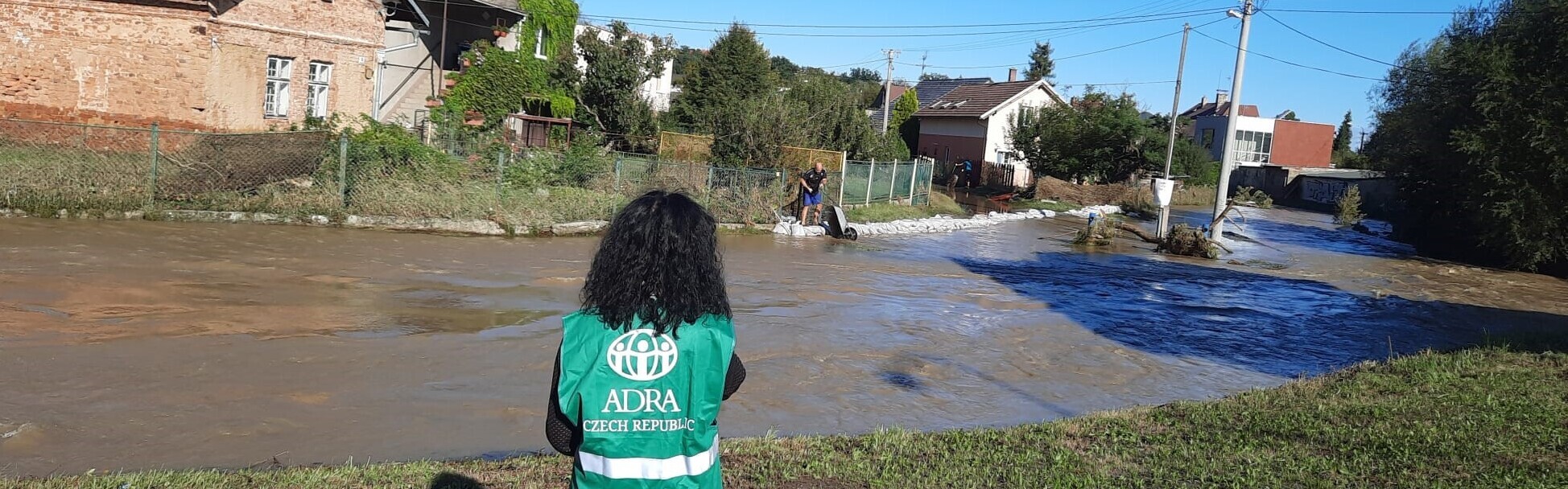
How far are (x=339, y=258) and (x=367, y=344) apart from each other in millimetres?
5191

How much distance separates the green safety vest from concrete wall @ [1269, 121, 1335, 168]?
242 ft

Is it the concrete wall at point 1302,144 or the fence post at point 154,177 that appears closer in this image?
the fence post at point 154,177

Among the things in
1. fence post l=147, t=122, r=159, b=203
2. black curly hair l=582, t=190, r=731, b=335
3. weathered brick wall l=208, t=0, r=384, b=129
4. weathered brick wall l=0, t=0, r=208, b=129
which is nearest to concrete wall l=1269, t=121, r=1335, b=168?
weathered brick wall l=208, t=0, r=384, b=129

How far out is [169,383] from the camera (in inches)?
291

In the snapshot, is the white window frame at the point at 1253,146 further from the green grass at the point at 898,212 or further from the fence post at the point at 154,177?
the fence post at the point at 154,177

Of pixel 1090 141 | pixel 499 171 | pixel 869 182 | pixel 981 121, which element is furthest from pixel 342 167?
pixel 981 121

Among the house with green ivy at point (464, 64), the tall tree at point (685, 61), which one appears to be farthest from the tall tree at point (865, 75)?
the house with green ivy at point (464, 64)

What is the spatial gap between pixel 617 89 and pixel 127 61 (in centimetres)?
1566

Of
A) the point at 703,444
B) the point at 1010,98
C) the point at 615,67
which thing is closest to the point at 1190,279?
the point at 703,444

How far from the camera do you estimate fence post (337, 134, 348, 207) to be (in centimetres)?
1677

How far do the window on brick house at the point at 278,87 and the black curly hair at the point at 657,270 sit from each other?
70.0ft

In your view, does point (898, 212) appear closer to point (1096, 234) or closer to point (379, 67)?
point (1096, 234)

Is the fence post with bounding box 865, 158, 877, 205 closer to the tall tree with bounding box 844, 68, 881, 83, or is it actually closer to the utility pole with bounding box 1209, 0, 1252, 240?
the utility pole with bounding box 1209, 0, 1252, 240

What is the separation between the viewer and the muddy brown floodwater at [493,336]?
6.68 meters
